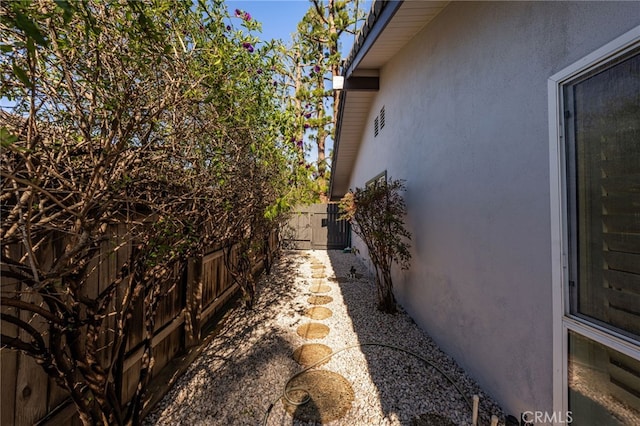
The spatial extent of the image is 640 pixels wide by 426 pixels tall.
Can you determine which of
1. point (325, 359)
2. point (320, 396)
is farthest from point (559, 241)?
point (325, 359)

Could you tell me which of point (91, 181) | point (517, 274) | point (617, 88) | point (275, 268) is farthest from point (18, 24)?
point (275, 268)

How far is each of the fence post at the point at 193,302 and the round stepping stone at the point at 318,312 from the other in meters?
1.88

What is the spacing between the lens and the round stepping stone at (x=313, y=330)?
387cm

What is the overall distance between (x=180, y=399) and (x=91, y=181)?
7.46 feet

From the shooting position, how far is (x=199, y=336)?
339 cm

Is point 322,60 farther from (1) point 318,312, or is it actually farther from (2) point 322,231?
(1) point 318,312

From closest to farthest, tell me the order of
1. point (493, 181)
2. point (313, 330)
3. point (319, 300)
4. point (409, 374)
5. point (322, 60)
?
point (493, 181) → point (409, 374) → point (313, 330) → point (319, 300) → point (322, 60)

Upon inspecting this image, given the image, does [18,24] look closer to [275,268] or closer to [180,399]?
[180,399]

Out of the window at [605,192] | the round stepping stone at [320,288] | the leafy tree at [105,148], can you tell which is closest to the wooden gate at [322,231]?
the round stepping stone at [320,288]

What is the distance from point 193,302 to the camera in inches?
131

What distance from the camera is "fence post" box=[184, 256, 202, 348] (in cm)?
323

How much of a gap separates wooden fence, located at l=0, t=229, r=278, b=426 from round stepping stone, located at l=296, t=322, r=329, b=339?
1415mm

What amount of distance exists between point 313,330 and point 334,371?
1065 mm

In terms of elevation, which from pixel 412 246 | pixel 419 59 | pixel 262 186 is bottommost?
pixel 412 246
